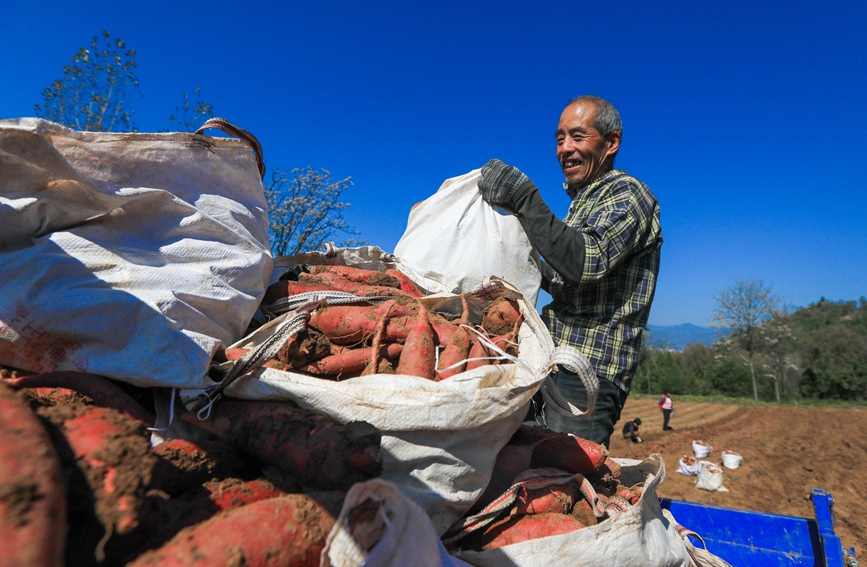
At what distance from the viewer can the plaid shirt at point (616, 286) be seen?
7.07 feet

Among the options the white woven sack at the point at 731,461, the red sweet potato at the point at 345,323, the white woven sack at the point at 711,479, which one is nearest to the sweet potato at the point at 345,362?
the red sweet potato at the point at 345,323

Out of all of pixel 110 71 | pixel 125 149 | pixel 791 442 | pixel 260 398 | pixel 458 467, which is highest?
pixel 110 71

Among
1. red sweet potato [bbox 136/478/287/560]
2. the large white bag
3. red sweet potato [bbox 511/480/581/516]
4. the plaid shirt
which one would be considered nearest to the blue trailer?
the plaid shirt

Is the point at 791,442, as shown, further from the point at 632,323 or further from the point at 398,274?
the point at 398,274

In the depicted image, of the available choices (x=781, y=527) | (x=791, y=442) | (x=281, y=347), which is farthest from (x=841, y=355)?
(x=281, y=347)

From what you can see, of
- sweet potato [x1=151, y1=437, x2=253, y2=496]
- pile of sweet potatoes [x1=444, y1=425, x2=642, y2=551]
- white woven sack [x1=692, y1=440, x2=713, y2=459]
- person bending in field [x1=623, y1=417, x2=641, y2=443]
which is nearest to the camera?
sweet potato [x1=151, y1=437, x2=253, y2=496]

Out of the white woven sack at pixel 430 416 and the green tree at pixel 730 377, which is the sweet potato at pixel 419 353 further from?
the green tree at pixel 730 377

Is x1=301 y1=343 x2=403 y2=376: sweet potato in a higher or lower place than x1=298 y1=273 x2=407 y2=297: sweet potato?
lower

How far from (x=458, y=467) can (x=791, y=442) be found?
634 inches

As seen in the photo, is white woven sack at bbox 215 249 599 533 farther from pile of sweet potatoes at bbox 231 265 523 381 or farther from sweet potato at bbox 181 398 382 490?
pile of sweet potatoes at bbox 231 265 523 381

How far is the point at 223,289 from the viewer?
5.25 ft

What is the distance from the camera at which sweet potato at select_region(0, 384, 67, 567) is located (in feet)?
2.13

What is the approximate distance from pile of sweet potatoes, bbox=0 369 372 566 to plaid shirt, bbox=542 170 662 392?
149 cm

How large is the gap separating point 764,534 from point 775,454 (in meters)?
12.0
